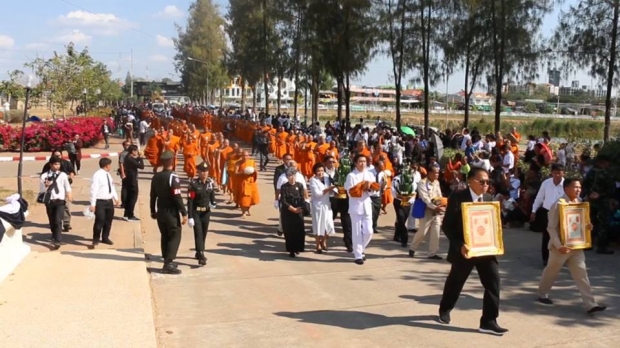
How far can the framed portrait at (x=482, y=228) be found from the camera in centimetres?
627

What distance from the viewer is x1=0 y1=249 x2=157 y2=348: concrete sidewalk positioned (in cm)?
618

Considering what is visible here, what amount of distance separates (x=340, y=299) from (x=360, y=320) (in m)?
0.86

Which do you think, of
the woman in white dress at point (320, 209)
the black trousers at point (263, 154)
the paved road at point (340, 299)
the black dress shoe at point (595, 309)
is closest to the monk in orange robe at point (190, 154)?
the black trousers at point (263, 154)

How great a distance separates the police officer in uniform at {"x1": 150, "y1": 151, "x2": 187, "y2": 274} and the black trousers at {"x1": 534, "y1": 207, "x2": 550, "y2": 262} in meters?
4.83

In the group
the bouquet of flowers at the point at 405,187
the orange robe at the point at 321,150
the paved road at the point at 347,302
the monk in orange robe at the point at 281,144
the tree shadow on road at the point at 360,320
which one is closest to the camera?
the paved road at the point at 347,302

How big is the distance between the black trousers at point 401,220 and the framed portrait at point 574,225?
3934 mm

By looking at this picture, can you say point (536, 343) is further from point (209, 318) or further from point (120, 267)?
point (120, 267)

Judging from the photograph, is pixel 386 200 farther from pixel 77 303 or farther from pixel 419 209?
pixel 77 303

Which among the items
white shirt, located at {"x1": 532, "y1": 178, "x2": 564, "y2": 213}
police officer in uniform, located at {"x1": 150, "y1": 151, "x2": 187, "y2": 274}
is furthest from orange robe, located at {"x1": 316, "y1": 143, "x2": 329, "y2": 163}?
white shirt, located at {"x1": 532, "y1": 178, "x2": 564, "y2": 213}

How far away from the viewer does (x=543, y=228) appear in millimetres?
10180

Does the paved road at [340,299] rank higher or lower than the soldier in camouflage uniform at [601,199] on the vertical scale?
lower

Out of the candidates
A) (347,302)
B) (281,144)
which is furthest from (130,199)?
(281,144)

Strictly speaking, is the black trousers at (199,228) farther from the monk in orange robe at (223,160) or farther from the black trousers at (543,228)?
the monk in orange robe at (223,160)

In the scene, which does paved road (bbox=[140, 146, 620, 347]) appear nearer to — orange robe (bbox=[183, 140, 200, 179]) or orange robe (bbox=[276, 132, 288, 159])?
orange robe (bbox=[183, 140, 200, 179])
